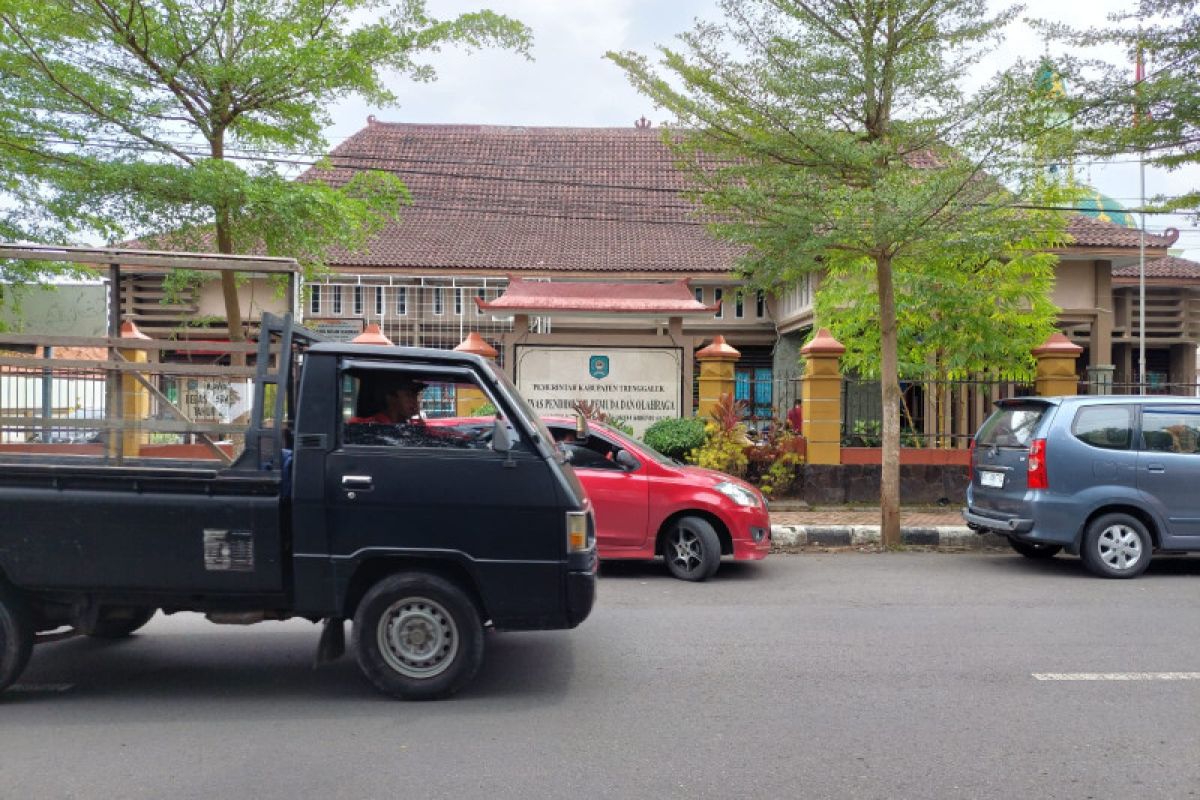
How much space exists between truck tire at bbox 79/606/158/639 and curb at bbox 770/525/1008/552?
7048mm

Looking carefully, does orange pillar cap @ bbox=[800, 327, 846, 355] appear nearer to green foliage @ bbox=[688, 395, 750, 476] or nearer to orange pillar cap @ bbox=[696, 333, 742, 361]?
orange pillar cap @ bbox=[696, 333, 742, 361]

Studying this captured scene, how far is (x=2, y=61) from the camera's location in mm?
9758

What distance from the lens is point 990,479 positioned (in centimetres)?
962

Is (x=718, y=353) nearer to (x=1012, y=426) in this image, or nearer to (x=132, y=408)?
(x=1012, y=426)

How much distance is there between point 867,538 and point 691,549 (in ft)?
11.0

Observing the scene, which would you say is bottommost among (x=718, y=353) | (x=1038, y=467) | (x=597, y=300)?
(x=1038, y=467)

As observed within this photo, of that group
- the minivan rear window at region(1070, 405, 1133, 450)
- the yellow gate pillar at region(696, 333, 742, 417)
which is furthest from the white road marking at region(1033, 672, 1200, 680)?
the yellow gate pillar at region(696, 333, 742, 417)

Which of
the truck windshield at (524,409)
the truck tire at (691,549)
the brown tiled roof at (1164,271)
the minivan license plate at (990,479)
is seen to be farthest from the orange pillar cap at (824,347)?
the brown tiled roof at (1164,271)

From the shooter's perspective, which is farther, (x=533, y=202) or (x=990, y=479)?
(x=533, y=202)

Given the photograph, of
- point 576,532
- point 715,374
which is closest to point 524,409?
point 576,532

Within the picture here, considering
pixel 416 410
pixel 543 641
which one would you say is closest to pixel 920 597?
pixel 543 641

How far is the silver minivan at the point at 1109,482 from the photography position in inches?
351

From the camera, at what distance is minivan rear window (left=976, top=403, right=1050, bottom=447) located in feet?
30.6

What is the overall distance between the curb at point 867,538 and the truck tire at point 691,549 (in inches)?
98.4
